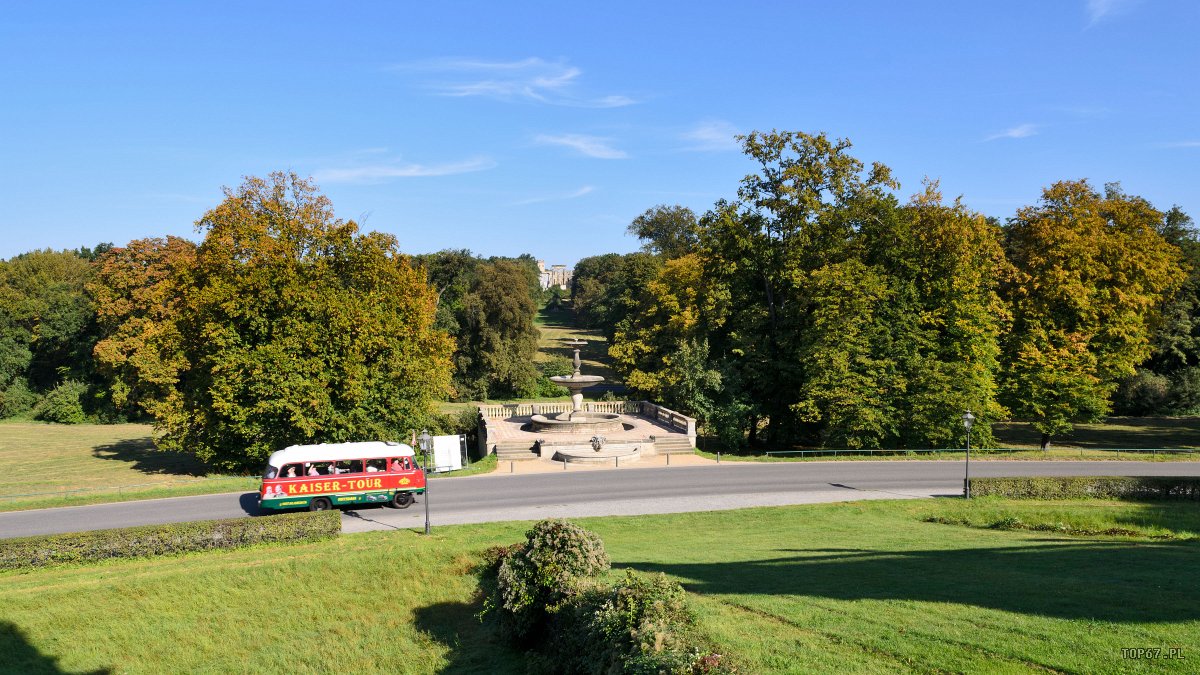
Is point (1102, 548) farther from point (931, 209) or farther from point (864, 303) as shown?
point (931, 209)

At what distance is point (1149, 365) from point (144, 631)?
67.4 meters

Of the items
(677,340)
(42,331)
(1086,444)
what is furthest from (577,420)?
(42,331)

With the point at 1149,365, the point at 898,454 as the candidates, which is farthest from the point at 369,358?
the point at 1149,365

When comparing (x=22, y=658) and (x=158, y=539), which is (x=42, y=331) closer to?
(x=158, y=539)

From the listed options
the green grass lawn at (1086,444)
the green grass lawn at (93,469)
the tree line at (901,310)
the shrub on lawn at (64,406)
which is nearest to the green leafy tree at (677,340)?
the tree line at (901,310)

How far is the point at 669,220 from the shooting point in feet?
349

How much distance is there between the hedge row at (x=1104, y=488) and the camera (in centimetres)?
2466

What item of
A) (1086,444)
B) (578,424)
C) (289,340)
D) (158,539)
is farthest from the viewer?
(1086,444)

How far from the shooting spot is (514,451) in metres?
35.9

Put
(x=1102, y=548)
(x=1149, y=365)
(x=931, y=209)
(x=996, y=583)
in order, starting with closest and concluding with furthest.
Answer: (x=996, y=583)
(x=1102, y=548)
(x=931, y=209)
(x=1149, y=365)

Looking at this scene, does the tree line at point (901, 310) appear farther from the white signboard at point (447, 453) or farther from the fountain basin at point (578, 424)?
the white signboard at point (447, 453)

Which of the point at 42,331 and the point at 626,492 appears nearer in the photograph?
the point at 626,492

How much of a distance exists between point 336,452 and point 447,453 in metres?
9.82

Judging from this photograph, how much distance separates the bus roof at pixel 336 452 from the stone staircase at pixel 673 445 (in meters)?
15.1
